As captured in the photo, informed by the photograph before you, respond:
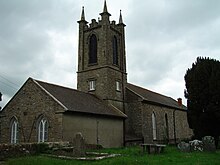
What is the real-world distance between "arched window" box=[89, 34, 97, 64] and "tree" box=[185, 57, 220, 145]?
13.0 m

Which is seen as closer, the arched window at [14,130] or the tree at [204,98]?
the tree at [204,98]

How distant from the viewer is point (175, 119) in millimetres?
45156

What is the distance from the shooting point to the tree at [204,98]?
83.8 ft

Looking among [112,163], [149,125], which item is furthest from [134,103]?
[112,163]

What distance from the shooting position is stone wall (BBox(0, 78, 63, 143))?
24.3 meters

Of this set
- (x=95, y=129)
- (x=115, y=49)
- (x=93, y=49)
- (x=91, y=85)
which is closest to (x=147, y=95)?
(x=115, y=49)

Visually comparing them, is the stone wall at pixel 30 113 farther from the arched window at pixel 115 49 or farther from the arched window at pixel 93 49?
the arched window at pixel 115 49

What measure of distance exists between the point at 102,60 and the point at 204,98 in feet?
45.2

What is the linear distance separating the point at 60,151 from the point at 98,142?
8.22 m

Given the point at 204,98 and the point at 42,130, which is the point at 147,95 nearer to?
the point at 204,98

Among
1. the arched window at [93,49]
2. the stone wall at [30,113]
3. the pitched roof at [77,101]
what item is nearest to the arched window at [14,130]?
the stone wall at [30,113]

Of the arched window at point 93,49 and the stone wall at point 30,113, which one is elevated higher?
the arched window at point 93,49

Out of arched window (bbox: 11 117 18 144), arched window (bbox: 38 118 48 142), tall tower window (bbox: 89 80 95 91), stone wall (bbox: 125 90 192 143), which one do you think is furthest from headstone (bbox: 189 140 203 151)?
arched window (bbox: 11 117 18 144)

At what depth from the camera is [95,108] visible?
28.5 meters
